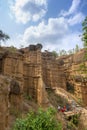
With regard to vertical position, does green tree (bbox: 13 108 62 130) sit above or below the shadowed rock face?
below

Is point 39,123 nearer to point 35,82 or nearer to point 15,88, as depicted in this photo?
point 15,88

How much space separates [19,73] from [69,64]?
1468 centimetres

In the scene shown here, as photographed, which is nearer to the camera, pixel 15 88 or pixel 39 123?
pixel 39 123

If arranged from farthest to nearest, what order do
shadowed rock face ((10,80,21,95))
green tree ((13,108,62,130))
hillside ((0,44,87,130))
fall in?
shadowed rock face ((10,80,21,95)) < hillside ((0,44,87,130)) < green tree ((13,108,62,130))

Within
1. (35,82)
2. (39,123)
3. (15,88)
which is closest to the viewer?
(39,123)

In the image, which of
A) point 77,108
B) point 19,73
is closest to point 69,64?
point 77,108

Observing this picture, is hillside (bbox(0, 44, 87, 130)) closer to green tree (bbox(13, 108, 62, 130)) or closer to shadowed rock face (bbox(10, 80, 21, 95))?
shadowed rock face (bbox(10, 80, 21, 95))

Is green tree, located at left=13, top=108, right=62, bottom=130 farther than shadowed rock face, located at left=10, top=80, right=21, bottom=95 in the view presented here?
No

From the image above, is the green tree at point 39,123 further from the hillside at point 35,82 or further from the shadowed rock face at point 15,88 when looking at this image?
the shadowed rock face at point 15,88

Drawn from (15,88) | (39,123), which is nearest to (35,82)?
(15,88)

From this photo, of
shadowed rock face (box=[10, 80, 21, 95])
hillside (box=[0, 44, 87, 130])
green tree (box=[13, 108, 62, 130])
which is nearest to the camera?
green tree (box=[13, 108, 62, 130])

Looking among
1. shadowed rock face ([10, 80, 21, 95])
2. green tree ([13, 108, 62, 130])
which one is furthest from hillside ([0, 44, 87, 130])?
green tree ([13, 108, 62, 130])

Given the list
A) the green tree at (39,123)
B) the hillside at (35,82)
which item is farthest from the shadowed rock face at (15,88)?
the green tree at (39,123)

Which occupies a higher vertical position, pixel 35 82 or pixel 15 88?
pixel 35 82
